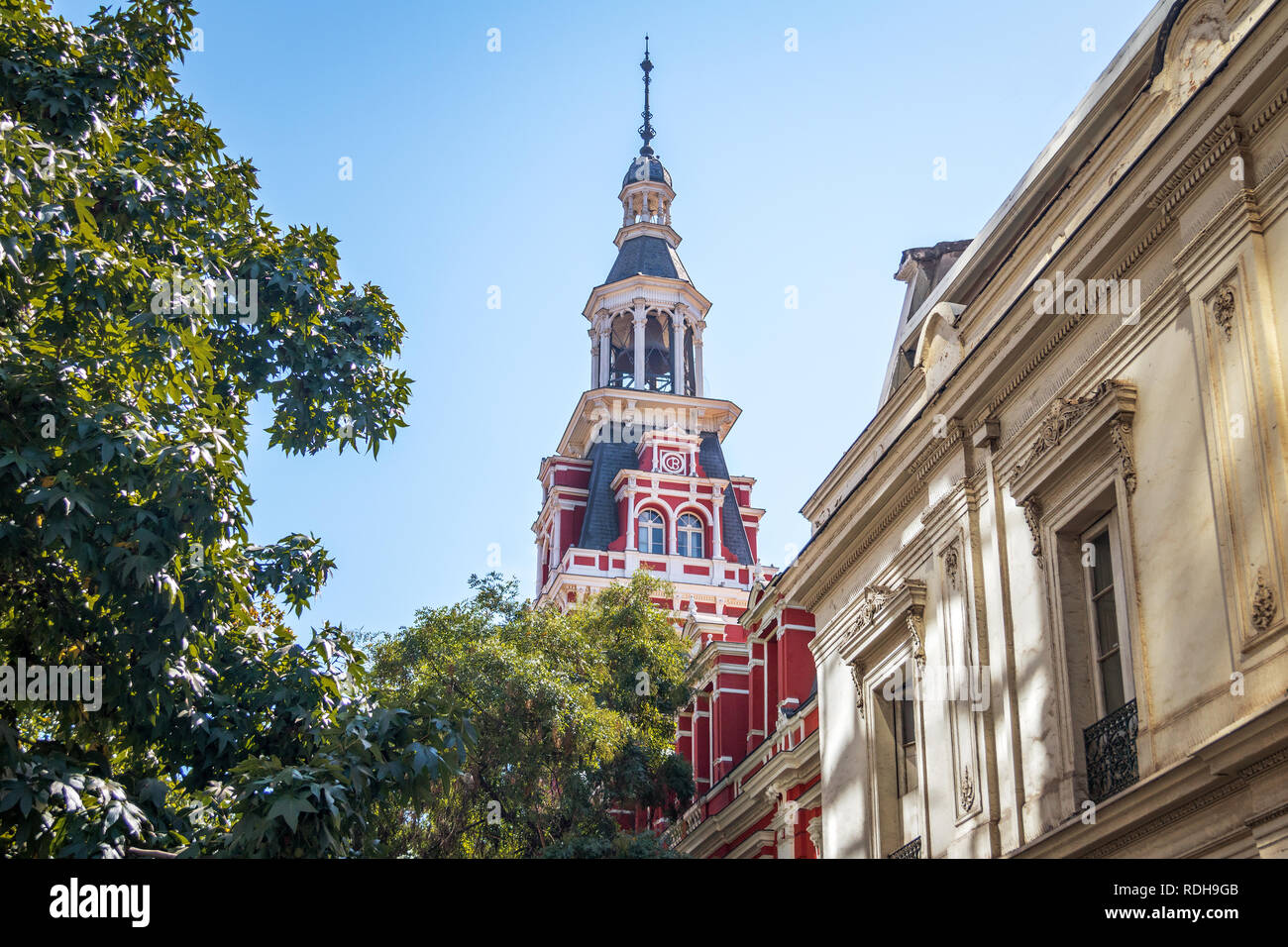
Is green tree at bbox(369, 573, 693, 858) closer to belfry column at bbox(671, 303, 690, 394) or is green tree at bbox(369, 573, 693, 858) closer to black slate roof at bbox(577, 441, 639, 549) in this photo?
black slate roof at bbox(577, 441, 639, 549)

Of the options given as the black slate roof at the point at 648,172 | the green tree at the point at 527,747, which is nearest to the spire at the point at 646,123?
the black slate roof at the point at 648,172

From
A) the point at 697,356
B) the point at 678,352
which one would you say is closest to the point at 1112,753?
the point at 678,352

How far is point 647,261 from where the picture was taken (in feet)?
202

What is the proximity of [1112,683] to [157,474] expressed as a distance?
8.55 meters

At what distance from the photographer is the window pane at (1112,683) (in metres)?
13.4

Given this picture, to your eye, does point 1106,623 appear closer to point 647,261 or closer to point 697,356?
point 697,356

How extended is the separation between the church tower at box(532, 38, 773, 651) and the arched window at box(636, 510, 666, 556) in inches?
1.9

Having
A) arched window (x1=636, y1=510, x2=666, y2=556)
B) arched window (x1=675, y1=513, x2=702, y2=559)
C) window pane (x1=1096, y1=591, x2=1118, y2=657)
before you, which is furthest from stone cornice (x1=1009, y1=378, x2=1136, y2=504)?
arched window (x1=675, y1=513, x2=702, y2=559)

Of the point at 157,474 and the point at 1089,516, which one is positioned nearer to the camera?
the point at 157,474

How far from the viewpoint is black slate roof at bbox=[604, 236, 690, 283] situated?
61.2m

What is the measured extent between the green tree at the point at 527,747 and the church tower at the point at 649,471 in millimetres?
20955

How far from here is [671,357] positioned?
5922cm

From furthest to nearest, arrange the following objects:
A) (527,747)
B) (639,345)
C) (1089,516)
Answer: (639,345), (527,747), (1089,516)
